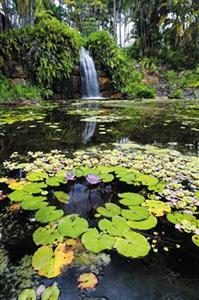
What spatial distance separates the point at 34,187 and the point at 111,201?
41cm

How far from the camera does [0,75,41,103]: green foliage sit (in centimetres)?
656

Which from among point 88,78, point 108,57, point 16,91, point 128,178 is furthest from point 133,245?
point 108,57

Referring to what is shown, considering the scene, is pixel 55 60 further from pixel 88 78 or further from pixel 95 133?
pixel 95 133

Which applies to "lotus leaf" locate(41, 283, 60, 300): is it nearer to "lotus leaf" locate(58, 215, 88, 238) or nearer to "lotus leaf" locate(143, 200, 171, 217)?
"lotus leaf" locate(58, 215, 88, 238)

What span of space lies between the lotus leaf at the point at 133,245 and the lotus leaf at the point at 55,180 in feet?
1.86

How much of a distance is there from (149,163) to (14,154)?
40.6 inches

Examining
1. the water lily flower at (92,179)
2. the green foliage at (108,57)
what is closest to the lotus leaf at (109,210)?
the water lily flower at (92,179)

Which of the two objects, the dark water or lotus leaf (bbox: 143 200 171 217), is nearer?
lotus leaf (bbox: 143 200 171 217)

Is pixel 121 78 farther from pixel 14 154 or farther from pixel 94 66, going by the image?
pixel 14 154

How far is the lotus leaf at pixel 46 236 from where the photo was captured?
0.96 m

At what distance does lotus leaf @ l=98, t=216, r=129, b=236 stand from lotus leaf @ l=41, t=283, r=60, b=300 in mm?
300

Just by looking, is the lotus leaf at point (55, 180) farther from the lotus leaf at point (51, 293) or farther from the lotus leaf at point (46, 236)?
the lotus leaf at point (51, 293)

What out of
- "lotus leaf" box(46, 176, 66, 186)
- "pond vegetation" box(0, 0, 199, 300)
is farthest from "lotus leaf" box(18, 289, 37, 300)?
"lotus leaf" box(46, 176, 66, 186)

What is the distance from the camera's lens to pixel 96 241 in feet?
3.12
